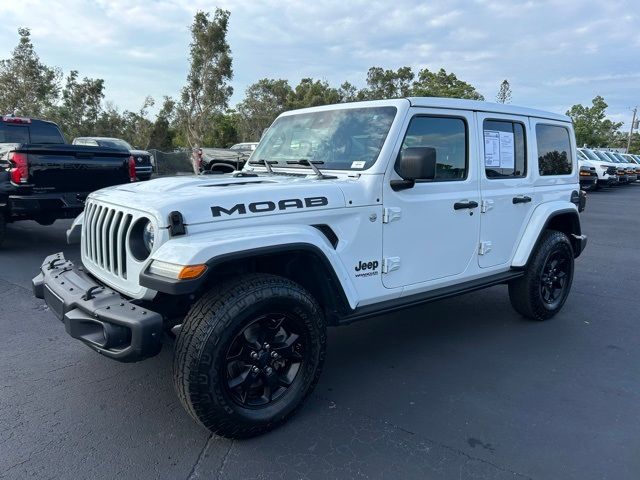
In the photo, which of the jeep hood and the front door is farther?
the front door

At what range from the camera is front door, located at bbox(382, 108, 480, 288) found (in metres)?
3.27

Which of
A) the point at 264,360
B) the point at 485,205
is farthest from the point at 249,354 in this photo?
the point at 485,205

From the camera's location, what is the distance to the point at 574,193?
486cm

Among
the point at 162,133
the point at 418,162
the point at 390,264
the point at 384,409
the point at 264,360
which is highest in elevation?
the point at 162,133

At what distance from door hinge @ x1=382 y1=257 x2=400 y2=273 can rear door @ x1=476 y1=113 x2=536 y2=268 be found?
3.23 feet

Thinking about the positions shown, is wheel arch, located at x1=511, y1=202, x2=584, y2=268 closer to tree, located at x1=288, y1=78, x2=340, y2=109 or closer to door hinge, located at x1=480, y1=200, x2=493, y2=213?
door hinge, located at x1=480, y1=200, x2=493, y2=213

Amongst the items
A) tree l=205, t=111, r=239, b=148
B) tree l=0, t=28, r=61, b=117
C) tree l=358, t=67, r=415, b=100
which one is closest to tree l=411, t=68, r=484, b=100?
tree l=358, t=67, r=415, b=100

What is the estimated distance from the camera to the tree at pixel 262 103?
38406 millimetres

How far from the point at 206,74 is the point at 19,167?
23.0 m

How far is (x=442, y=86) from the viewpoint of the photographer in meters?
34.3

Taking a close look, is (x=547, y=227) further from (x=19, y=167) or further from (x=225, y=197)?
(x=19, y=167)

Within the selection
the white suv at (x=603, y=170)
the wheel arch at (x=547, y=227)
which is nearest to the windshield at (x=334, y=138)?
the wheel arch at (x=547, y=227)

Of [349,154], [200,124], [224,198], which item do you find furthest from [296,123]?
[200,124]

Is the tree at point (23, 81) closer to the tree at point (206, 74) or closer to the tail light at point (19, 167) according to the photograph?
the tree at point (206, 74)
